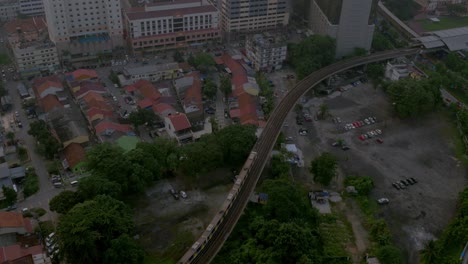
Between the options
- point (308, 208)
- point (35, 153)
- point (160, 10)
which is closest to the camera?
point (308, 208)

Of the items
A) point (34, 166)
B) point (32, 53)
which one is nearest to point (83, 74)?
point (32, 53)

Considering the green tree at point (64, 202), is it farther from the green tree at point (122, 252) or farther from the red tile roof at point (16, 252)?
the green tree at point (122, 252)

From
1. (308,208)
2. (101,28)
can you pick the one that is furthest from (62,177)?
(101,28)

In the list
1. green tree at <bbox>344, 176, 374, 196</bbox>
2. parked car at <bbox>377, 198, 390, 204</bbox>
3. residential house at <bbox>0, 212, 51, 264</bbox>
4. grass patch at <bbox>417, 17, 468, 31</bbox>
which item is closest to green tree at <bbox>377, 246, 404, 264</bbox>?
parked car at <bbox>377, 198, 390, 204</bbox>

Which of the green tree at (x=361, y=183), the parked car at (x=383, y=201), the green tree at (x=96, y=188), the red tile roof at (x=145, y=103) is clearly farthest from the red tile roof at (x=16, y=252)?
the parked car at (x=383, y=201)

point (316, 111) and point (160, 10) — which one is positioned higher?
point (160, 10)

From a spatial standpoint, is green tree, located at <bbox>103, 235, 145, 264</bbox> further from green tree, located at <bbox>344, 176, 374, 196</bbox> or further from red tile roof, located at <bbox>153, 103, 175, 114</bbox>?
red tile roof, located at <bbox>153, 103, 175, 114</bbox>

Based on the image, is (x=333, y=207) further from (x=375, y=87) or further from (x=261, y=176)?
(x=375, y=87)

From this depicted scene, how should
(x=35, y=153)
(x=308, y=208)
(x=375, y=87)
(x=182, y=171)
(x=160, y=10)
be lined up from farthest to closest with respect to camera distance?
(x=160, y=10) < (x=375, y=87) < (x=35, y=153) < (x=182, y=171) < (x=308, y=208)

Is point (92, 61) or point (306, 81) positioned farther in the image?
point (92, 61)
